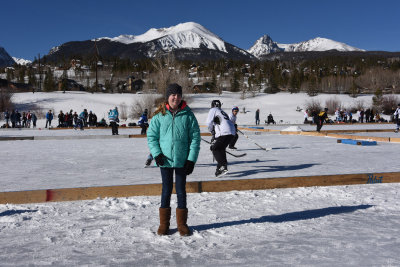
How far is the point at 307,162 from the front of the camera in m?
9.56

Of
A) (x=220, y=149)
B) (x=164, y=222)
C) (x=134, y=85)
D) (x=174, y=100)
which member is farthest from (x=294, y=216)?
(x=134, y=85)

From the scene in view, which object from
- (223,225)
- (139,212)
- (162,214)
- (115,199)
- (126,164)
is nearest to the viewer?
(162,214)

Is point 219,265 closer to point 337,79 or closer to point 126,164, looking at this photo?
point 126,164

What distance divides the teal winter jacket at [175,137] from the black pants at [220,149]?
329 cm

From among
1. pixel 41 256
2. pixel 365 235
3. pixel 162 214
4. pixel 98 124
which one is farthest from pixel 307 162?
pixel 98 124

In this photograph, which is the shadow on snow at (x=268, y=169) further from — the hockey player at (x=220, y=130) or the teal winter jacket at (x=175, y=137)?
the teal winter jacket at (x=175, y=137)

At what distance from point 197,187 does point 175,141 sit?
7.07ft

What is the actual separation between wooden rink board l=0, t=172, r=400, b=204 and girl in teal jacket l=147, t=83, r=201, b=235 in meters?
1.72

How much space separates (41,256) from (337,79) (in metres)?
141

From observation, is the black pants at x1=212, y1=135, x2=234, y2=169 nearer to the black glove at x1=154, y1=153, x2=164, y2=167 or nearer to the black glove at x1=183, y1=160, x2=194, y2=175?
the black glove at x1=183, y1=160, x2=194, y2=175

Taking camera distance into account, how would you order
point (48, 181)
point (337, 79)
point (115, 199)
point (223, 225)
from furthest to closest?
point (337, 79)
point (48, 181)
point (115, 199)
point (223, 225)

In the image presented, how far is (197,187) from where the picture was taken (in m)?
5.93

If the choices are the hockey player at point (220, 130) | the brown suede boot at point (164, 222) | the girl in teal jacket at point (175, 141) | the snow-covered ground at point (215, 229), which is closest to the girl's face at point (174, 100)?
the girl in teal jacket at point (175, 141)

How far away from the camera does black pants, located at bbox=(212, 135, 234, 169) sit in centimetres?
725
